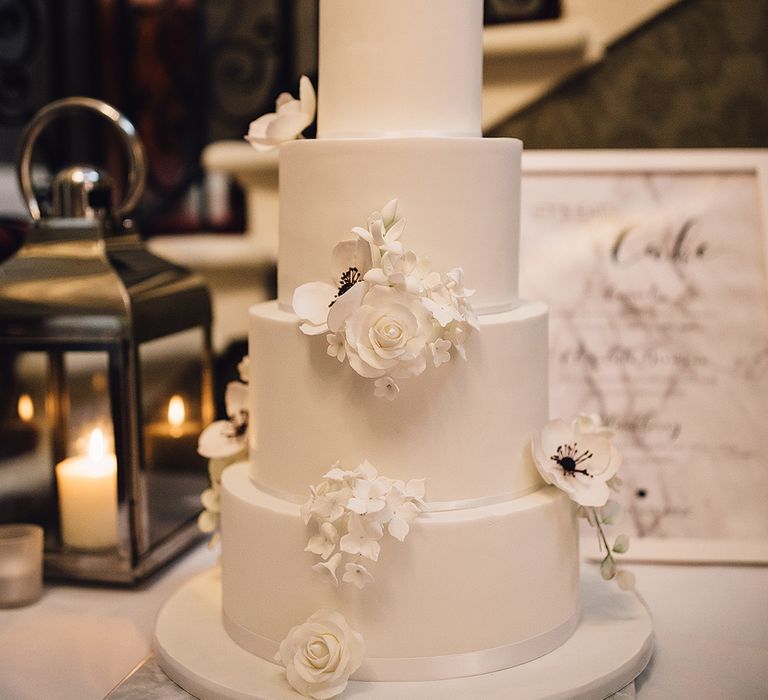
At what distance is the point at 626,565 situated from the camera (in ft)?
4.41

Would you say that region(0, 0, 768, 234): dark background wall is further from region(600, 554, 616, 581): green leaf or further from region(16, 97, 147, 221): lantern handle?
region(600, 554, 616, 581): green leaf

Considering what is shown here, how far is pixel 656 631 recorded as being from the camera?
44.6 inches

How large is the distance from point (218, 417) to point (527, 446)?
3.43 feet

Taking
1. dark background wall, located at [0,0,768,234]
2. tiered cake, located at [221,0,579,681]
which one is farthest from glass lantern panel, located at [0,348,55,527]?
dark background wall, located at [0,0,768,234]

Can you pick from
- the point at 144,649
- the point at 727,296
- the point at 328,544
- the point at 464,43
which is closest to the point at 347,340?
the point at 328,544

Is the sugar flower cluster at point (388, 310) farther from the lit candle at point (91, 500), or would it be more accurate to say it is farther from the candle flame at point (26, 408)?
the candle flame at point (26, 408)

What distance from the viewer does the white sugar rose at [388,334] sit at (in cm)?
85

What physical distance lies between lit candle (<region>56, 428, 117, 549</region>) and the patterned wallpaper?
120 cm

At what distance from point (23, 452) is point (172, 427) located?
217 mm

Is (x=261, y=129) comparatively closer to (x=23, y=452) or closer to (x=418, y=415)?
(x=418, y=415)

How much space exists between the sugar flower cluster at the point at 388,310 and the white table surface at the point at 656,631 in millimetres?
453

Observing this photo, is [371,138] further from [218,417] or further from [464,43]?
[218,417]

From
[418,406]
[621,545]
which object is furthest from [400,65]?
[621,545]

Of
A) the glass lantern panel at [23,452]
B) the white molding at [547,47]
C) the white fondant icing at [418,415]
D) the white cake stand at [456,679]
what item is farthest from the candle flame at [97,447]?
the white molding at [547,47]
